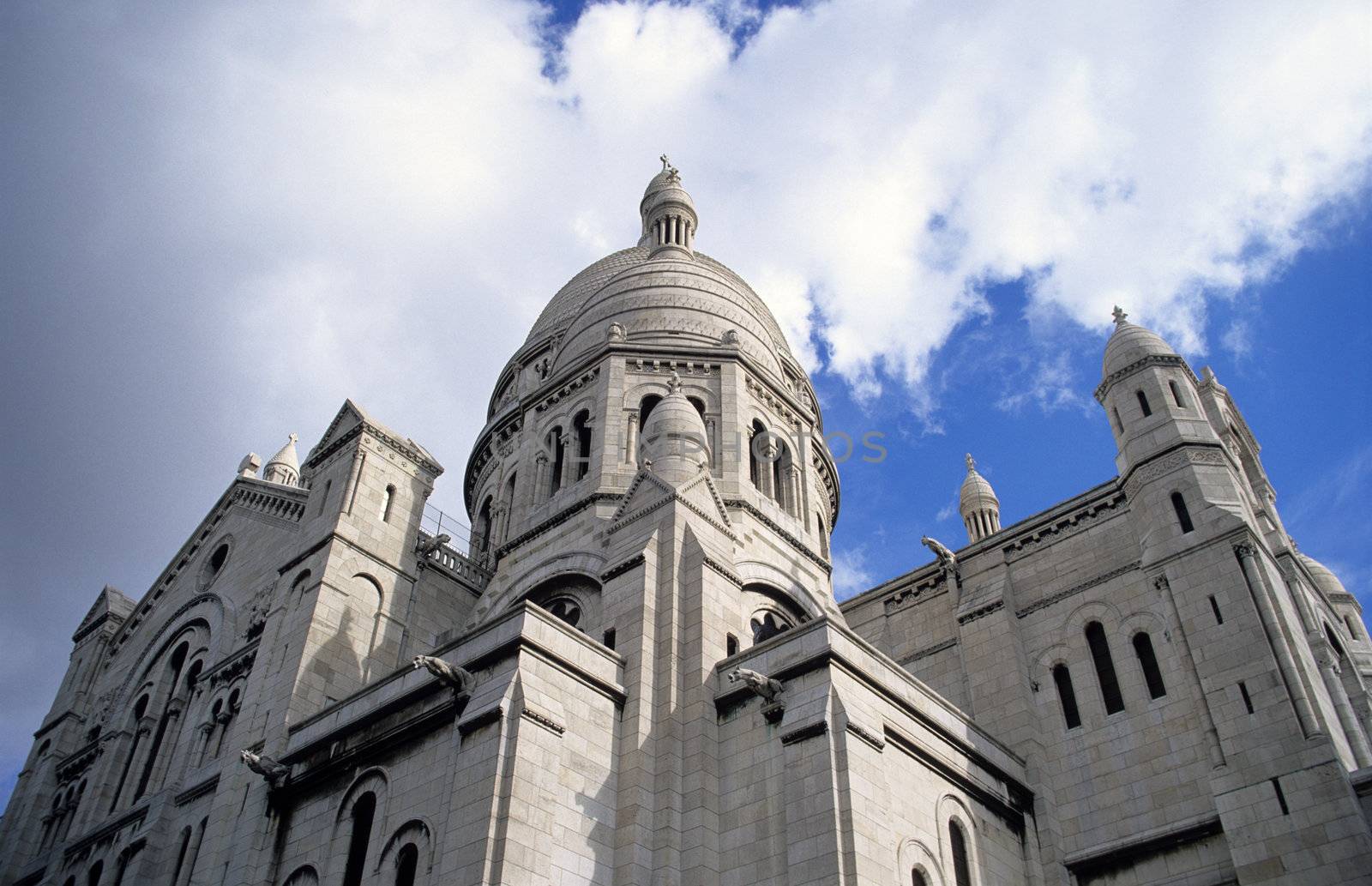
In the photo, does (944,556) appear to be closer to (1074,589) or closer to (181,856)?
(1074,589)

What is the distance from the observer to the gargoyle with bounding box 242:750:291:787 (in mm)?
24688

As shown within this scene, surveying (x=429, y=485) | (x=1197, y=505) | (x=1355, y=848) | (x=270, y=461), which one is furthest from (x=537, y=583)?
(x=270, y=461)

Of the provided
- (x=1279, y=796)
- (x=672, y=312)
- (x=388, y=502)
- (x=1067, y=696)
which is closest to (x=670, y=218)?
(x=672, y=312)

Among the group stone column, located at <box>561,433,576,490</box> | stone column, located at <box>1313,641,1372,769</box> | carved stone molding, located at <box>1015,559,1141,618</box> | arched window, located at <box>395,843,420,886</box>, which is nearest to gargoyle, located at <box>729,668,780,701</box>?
arched window, located at <box>395,843,420,886</box>

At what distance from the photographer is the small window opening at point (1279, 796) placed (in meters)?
22.1

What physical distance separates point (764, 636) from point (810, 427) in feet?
33.8

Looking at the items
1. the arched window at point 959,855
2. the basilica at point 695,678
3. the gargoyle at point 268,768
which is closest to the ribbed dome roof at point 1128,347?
the basilica at point 695,678

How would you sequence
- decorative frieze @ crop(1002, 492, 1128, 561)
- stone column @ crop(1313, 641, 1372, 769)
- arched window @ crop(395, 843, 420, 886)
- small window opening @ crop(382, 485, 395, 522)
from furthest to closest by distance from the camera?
small window opening @ crop(382, 485, 395, 522), decorative frieze @ crop(1002, 492, 1128, 561), stone column @ crop(1313, 641, 1372, 769), arched window @ crop(395, 843, 420, 886)

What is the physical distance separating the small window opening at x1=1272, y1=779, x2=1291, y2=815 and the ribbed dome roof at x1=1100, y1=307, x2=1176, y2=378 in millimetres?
12105

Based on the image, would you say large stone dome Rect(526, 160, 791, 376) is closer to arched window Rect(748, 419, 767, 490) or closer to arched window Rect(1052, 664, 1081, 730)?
arched window Rect(748, 419, 767, 490)

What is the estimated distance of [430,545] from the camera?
30.8 meters

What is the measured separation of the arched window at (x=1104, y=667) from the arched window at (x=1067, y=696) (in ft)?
2.24

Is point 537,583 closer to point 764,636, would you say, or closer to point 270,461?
point 764,636

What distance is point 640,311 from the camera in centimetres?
3934
